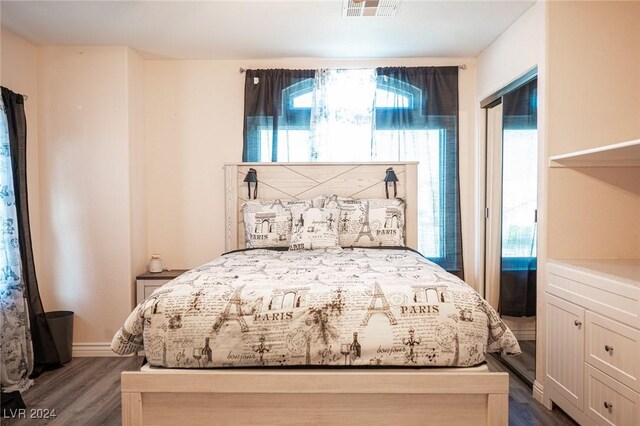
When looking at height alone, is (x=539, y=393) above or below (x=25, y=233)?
below

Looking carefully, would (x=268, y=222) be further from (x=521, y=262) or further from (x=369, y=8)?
(x=521, y=262)

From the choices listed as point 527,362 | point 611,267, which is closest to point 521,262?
point 527,362

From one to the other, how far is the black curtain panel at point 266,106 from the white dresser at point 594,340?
238 centimetres

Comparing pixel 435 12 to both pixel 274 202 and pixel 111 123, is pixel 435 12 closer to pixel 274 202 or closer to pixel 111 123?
pixel 274 202

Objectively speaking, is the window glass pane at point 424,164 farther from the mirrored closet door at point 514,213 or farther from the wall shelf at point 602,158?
the wall shelf at point 602,158

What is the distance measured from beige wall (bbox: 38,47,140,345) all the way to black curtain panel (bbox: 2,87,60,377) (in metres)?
0.36

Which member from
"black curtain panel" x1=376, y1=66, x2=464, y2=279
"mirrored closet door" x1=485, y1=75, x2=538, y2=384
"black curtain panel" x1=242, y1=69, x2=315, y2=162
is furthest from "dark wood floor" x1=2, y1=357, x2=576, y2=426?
"black curtain panel" x1=242, y1=69, x2=315, y2=162

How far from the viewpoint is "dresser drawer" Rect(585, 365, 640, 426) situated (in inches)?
70.8

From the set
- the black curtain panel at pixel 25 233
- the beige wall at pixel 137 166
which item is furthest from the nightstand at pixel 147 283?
the black curtain panel at pixel 25 233

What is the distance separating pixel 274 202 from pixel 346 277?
1.58 metres

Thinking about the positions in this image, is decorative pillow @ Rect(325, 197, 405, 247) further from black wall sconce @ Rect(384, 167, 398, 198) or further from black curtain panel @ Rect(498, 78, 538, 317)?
black curtain panel @ Rect(498, 78, 538, 317)

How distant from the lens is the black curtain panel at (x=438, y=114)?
374 centimetres

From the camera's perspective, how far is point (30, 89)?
3330mm

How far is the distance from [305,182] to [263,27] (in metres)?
1.26
